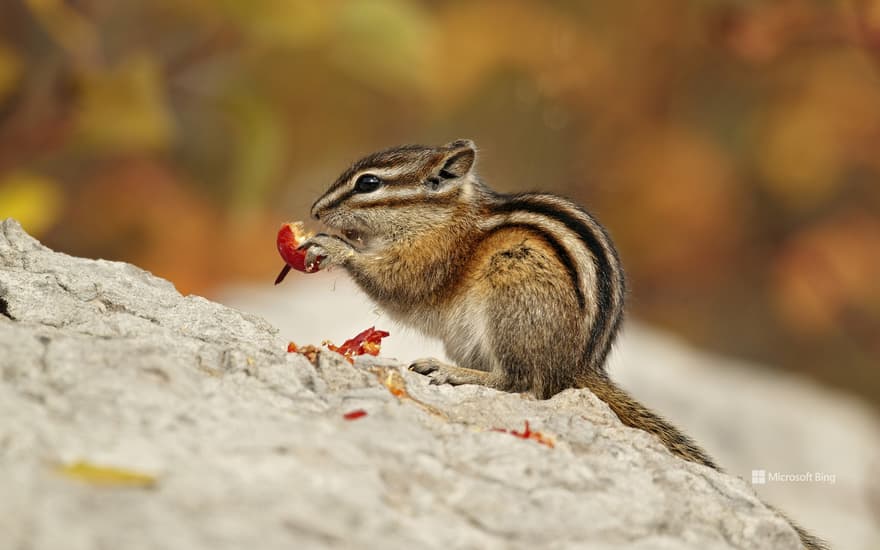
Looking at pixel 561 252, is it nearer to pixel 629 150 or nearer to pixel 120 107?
pixel 120 107

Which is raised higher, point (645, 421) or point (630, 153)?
point (630, 153)

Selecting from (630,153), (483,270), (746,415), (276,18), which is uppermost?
(630,153)

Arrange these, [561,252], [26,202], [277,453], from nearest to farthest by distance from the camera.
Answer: [277,453] < [561,252] < [26,202]

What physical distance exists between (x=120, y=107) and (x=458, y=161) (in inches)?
84.8

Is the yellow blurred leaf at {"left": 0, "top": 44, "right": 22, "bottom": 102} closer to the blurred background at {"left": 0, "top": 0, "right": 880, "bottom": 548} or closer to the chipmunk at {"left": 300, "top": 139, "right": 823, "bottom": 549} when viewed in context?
the blurred background at {"left": 0, "top": 0, "right": 880, "bottom": 548}

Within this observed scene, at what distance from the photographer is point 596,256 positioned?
11.3 feet

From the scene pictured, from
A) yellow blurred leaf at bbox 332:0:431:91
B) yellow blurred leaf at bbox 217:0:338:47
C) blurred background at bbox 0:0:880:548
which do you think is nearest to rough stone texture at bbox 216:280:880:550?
blurred background at bbox 0:0:880:548

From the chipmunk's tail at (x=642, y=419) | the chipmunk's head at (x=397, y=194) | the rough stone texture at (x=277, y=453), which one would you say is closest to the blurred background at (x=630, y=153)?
the chipmunk's head at (x=397, y=194)

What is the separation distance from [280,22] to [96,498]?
152 inches

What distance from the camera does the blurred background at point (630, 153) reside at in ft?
22.7

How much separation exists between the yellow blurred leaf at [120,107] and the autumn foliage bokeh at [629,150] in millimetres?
1249

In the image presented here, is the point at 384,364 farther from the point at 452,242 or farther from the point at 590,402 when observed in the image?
the point at 452,242

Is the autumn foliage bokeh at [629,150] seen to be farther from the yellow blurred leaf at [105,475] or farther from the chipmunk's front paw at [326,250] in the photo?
the yellow blurred leaf at [105,475]

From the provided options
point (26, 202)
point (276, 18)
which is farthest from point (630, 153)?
point (26, 202)
